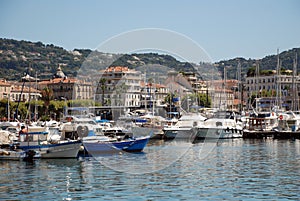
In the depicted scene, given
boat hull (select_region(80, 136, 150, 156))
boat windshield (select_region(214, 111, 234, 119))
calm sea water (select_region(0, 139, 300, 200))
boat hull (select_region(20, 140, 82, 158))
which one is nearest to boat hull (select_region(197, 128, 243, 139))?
boat windshield (select_region(214, 111, 234, 119))

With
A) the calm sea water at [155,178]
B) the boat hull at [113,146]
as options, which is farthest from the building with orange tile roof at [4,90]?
the calm sea water at [155,178]

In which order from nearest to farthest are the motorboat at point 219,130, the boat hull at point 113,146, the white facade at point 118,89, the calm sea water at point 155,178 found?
the calm sea water at point 155,178
the boat hull at point 113,146
the motorboat at point 219,130
the white facade at point 118,89

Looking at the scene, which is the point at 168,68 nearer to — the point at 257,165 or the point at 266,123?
the point at 266,123

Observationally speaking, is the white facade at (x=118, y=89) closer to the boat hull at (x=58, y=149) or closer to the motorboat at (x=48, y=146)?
the motorboat at (x=48, y=146)

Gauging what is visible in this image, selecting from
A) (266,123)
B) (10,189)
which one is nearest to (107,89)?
(266,123)

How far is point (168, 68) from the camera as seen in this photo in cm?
8950

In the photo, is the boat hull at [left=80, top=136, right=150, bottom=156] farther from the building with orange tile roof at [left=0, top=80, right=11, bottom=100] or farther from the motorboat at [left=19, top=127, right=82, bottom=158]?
the building with orange tile roof at [left=0, top=80, right=11, bottom=100]

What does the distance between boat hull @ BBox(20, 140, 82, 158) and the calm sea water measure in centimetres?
78

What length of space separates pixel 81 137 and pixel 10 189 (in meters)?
18.0

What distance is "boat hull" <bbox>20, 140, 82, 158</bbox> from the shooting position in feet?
127

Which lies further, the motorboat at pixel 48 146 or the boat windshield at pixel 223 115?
the boat windshield at pixel 223 115

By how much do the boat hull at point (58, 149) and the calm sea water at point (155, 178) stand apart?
779mm

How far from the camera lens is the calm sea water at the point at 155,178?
2403 cm

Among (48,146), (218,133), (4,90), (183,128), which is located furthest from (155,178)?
(4,90)
